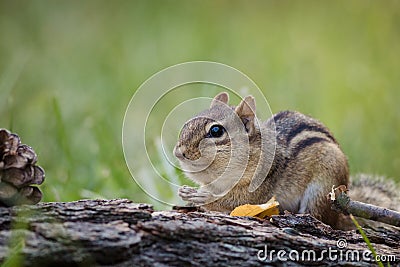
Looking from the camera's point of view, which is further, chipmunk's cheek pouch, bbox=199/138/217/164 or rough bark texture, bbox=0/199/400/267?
chipmunk's cheek pouch, bbox=199/138/217/164

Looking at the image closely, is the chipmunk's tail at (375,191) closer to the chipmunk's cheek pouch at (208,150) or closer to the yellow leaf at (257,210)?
the chipmunk's cheek pouch at (208,150)

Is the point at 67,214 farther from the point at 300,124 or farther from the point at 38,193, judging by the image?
the point at 300,124

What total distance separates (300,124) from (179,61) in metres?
4.01

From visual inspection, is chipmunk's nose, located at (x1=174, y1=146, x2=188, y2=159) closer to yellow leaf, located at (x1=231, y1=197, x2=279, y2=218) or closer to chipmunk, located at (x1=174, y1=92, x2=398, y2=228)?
chipmunk, located at (x1=174, y1=92, x2=398, y2=228)

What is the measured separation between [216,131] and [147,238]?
136 cm

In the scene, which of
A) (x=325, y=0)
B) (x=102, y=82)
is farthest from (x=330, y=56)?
(x=102, y=82)

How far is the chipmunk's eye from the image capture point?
3387 millimetres

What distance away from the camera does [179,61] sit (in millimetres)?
7453

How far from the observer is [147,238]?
6.95 ft

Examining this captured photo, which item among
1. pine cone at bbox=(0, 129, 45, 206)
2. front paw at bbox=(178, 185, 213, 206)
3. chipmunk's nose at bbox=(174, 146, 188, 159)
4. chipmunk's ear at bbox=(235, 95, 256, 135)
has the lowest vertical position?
pine cone at bbox=(0, 129, 45, 206)

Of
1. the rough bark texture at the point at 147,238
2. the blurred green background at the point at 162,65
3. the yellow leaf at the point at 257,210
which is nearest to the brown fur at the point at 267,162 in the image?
the yellow leaf at the point at 257,210

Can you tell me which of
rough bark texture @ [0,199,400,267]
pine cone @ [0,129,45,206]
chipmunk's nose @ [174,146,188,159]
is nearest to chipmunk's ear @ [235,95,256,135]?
chipmunk's nose @ [174,146,188,159]

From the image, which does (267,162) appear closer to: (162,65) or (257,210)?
(257,210)

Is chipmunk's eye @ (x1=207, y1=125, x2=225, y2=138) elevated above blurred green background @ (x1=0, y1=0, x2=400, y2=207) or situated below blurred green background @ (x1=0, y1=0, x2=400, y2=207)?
below
